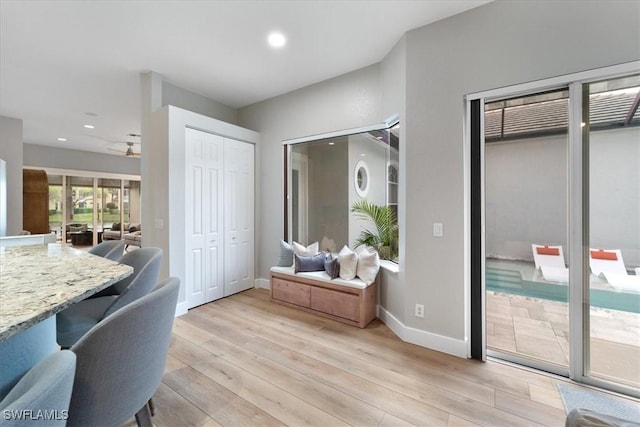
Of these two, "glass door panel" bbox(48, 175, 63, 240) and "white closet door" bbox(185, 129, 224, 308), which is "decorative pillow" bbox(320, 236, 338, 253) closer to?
"white closet door" bbox(185, 129, 224, 308)

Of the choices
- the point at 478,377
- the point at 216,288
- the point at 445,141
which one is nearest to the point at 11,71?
the point at 216,288

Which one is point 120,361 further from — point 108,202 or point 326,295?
point 108,202

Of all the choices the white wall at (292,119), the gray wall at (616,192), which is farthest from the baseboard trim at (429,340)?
the white wall at (292,119)

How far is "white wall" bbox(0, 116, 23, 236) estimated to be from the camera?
4711mm

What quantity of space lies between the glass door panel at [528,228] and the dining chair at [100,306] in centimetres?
259

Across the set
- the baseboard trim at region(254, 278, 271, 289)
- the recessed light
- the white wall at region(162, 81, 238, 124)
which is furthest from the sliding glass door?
the white wall at region(162, 81, 238, 124)

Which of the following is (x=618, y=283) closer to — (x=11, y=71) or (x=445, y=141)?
(x=445, y=141)

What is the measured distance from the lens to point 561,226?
6.83 feet

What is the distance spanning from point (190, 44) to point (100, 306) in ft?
8.26

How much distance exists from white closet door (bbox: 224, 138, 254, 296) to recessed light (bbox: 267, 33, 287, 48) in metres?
1.51

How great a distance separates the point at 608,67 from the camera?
1.82m

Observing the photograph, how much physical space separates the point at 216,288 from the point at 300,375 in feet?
6.82

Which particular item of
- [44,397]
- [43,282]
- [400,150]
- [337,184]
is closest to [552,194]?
[400,150]

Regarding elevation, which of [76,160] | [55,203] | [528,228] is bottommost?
[528,228]
